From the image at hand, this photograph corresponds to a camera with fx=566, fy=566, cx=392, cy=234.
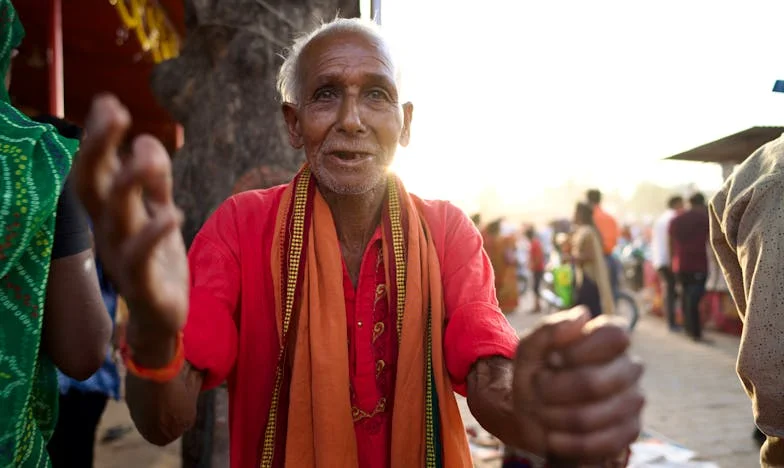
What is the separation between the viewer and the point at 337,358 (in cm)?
149

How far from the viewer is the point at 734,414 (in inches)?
199

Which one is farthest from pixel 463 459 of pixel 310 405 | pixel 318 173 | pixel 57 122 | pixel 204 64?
pixel 204 64

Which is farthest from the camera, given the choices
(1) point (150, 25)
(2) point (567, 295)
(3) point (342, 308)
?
(2) point (567, 295)

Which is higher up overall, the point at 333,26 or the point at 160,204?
the point at 333,26

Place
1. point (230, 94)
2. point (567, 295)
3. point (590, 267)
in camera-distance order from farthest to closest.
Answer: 1. point (567, 295)
2. point (590, 267)
3. point (230, 94)

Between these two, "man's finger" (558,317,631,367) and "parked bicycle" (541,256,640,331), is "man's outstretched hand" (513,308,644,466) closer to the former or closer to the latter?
"man's finger" (558,317,631,367)

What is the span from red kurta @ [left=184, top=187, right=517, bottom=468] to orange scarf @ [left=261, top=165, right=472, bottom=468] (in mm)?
45

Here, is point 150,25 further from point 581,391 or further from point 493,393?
point 581,391

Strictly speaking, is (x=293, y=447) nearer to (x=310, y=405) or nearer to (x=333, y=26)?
(x=310, y=405)

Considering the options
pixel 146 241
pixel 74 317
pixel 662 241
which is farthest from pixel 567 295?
pixel 146 241

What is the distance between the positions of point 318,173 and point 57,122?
3.78ft

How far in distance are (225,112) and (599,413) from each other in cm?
234

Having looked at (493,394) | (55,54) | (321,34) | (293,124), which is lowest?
(493,394)

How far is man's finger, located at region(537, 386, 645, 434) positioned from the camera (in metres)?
0.79
